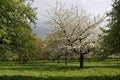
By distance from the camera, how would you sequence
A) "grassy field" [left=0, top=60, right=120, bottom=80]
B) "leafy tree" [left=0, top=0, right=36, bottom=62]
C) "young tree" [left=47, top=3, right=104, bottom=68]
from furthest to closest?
1. "young tree" [left=47, top=3, right=104, bottom=68]
2. "grassy field" [left=0, top=60, right=120, bottom=80]
3. "leafy tree" [left=0, top=0, right=36, bottom=62]

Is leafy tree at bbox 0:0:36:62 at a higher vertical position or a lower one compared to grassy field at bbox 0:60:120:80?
higher

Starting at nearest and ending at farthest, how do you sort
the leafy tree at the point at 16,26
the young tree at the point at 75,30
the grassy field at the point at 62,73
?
the leafy tree at the point at 16,26, the grassy field at the point at 62,73, the young tree at the point at 75,30

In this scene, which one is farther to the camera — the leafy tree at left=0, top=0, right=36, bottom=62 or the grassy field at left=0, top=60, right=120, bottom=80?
the grassy field at left=0, top=60, right=120, bottom=80

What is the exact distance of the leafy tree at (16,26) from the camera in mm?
28734

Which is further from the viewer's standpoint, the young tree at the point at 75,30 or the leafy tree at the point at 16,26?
the young tree at the point at 75,30

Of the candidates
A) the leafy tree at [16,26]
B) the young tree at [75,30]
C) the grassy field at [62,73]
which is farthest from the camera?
the young tree at [75,30]

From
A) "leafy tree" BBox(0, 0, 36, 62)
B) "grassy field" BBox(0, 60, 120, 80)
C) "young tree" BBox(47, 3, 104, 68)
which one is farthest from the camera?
"young tree" BBox(47, 3, 104, 68)

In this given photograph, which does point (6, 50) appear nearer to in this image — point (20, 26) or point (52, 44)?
point (20, 26)

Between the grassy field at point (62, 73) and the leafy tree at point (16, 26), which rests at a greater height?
the leafy tree at point (16, 26)

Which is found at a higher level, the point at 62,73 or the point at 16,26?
the point at 16,26

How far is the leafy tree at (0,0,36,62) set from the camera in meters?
28.7

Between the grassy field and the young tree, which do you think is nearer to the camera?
the grassy field

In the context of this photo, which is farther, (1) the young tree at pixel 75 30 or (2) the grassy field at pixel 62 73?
(1) the young tree at pixel 75 30

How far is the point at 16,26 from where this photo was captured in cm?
3147
